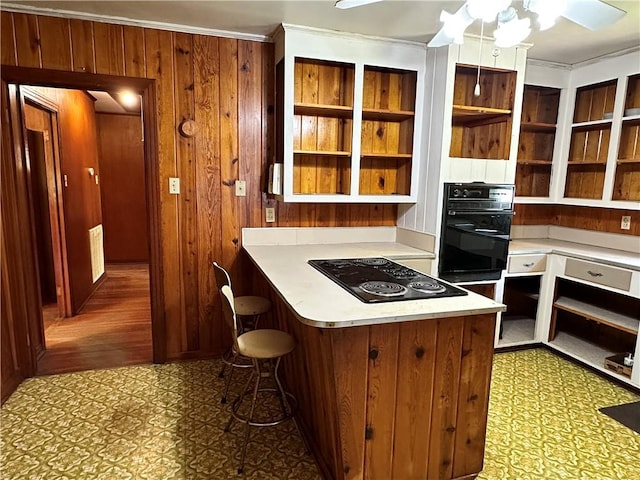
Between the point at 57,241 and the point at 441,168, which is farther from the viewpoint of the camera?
the point at 57,241

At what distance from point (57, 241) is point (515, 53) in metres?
4.24

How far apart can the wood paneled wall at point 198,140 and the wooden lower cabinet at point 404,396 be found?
1.42 meters

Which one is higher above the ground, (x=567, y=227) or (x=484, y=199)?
(x=484, y=199)

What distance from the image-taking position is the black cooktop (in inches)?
73.2

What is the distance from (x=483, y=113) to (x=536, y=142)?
107cm

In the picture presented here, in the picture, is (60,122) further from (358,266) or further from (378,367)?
(378,367)

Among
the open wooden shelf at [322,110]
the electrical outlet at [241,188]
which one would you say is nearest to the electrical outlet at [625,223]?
the open wooden shelf at [322,110]

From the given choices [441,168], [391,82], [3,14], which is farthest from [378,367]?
[3,14]

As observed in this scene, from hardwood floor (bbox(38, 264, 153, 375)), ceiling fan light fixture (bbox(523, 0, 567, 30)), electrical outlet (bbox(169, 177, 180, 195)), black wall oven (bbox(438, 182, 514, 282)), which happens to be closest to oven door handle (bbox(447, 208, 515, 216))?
black wall oven (bbox(438, 182, 514, 282))

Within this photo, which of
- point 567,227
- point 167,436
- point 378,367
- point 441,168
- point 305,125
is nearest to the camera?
point 378,367

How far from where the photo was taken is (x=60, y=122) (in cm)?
390

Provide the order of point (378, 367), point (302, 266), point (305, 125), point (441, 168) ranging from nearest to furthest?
point (378, 367) < point (302, 266) < point (441, 168) < point (305, 125)

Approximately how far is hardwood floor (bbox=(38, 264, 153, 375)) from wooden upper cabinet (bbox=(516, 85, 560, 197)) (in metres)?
3.63

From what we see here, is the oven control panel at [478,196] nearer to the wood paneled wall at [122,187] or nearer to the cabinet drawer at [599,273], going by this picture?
the cabinet drawer at [599,273]
